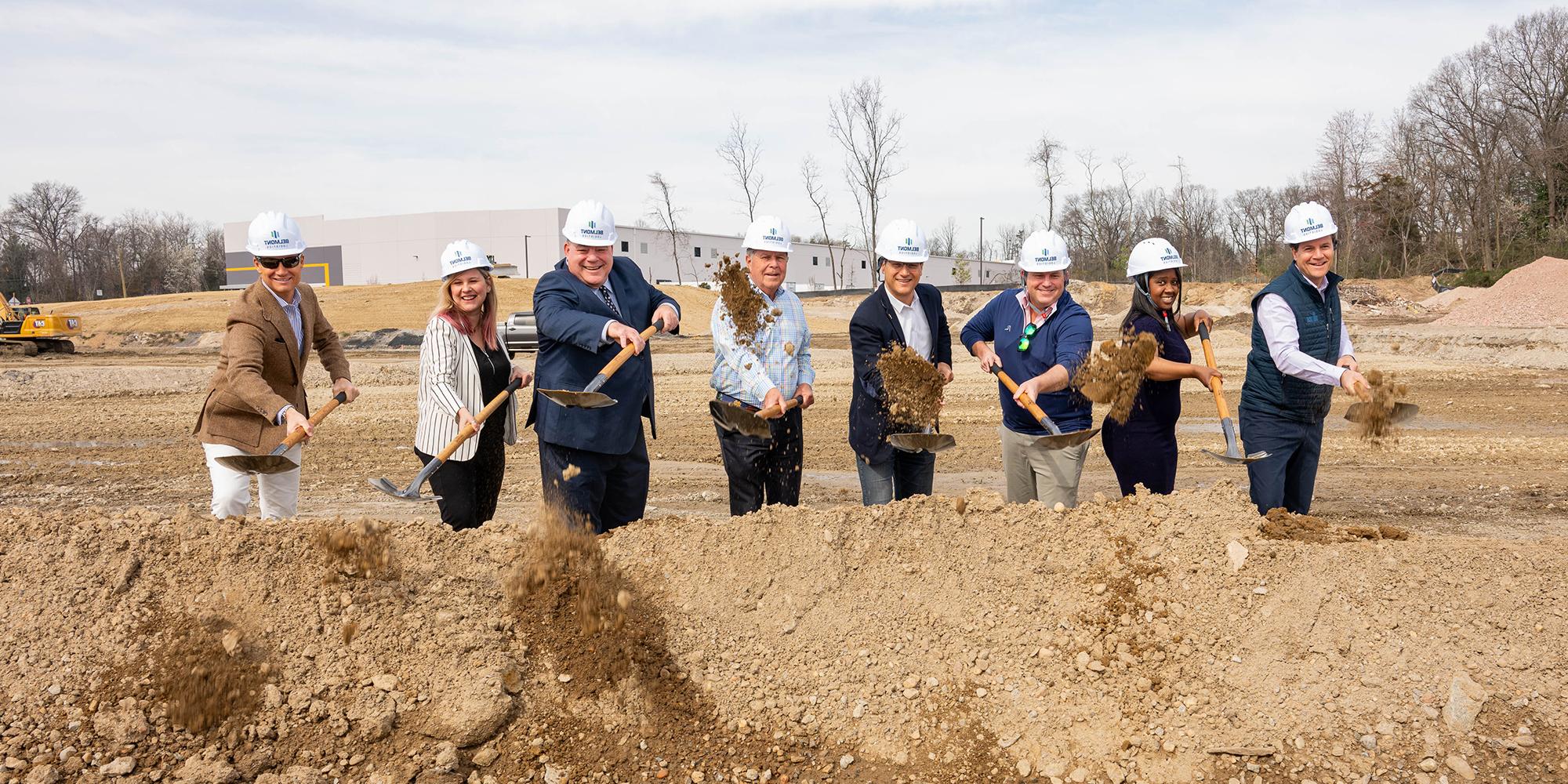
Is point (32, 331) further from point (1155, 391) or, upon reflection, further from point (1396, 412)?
point (1396, 412)

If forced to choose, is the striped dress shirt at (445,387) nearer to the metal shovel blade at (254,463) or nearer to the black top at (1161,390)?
the metal shovel blade at (254,463)

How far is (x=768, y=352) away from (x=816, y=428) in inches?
271

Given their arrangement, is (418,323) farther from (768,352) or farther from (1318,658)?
(1318,658)

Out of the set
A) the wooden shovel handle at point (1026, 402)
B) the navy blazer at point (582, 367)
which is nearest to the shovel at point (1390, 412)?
the wooden shovel handle at point (1026, 402)

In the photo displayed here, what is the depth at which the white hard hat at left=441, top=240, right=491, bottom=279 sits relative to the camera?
436 centimetres

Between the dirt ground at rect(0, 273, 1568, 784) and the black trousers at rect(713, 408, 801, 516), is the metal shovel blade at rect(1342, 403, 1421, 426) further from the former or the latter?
the black trousers at rect(713, 408, 801, 516)

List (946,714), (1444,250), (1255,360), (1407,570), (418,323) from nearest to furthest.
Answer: (946,714) < (1407,570) < (1255,360) < (418,323) < (1444,250)

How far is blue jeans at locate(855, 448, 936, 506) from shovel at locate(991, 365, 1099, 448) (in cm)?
51

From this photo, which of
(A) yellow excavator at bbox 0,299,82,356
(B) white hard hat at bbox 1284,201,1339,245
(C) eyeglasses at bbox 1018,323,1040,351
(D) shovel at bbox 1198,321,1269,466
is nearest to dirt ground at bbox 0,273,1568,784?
(D) shovel at bbox 1198,321,1269,466

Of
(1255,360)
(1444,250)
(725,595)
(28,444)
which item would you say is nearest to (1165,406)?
(1255,360)

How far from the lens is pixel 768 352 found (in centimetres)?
467

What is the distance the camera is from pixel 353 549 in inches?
146

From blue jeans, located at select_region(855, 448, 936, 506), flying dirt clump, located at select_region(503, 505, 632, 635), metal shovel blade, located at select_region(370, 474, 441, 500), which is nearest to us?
flying dirt clump, located at select_region(503, 505, 632, 635)

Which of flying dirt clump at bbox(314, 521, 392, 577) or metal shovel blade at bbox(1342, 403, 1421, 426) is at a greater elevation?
metal shovel blade at bbox(1342, 403, 1421, 426)
